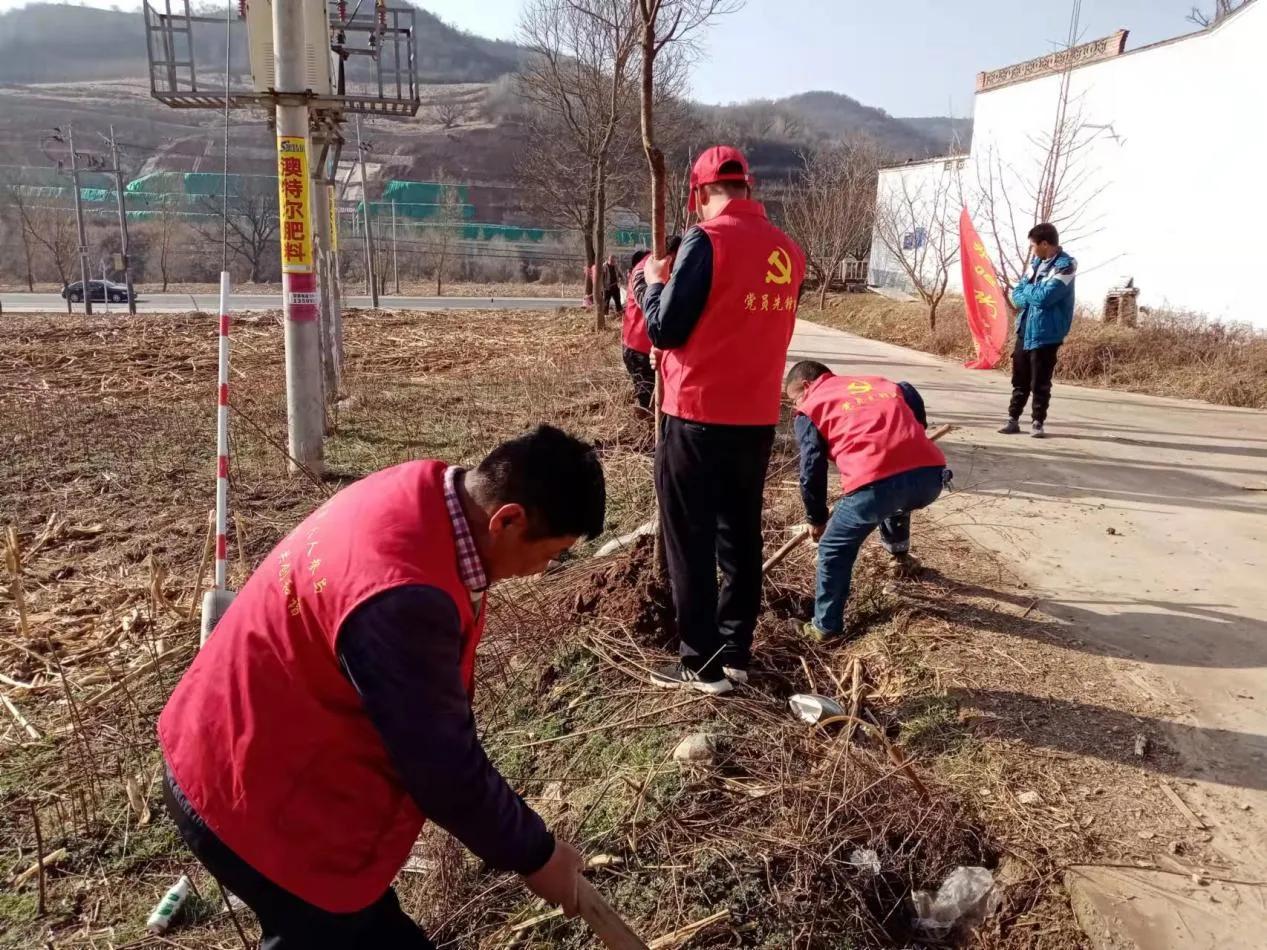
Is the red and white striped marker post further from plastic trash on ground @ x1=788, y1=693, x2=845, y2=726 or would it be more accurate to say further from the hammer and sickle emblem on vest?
plastic trash on ground @ x1=788, y1=693, x2=845, y2=726

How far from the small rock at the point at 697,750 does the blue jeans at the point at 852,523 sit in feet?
3.30

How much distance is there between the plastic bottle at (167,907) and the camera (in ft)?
8.25

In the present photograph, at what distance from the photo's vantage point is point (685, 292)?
2.96 metres

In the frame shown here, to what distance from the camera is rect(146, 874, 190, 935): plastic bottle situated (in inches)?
99.0

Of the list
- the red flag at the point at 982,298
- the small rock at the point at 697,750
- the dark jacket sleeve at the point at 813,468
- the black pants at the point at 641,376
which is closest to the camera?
the small rock at the point at 697,750

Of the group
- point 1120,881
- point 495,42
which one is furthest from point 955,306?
point 495,42

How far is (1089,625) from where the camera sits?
3740 millimetres

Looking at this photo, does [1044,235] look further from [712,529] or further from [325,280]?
[325,280]

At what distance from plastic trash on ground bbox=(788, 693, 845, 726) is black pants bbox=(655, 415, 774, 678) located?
0.83 feet

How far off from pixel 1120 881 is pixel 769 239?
225 centimetres

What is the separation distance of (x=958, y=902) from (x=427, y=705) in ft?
5.82

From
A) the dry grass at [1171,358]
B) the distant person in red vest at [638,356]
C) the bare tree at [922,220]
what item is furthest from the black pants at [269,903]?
the bare tree at [922,220]

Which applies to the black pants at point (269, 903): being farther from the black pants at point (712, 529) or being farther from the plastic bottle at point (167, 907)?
the black pants at point (712, 529)

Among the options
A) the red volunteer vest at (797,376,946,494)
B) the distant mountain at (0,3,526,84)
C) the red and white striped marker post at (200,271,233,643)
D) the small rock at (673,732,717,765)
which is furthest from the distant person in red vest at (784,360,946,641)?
the distant mountain at (0,3,526,84)
